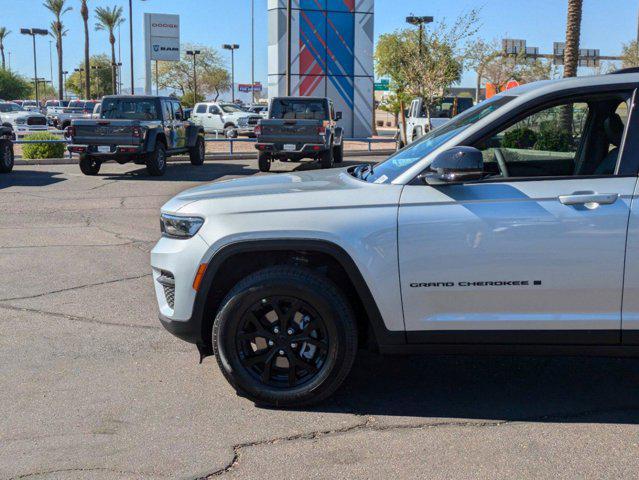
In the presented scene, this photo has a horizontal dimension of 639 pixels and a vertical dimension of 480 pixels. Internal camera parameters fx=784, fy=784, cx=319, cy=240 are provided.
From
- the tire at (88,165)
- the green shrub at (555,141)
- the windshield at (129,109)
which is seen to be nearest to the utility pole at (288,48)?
the windshield at (129,109)

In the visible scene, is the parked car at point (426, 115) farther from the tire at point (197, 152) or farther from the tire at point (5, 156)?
the tire at point (5, 156)

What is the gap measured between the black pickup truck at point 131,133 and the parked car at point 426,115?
388 inches

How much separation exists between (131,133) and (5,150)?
317 cm

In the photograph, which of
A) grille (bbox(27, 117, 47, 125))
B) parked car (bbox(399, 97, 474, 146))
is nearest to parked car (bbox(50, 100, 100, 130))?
grille (bbox(27, 117, 47, 125))

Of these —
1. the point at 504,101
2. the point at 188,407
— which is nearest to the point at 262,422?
the point at 188,407

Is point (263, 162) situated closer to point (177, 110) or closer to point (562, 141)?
point (177, 110)

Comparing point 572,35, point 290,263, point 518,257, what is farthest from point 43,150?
point 518,257

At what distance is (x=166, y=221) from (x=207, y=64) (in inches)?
3336

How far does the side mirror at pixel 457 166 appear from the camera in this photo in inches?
159

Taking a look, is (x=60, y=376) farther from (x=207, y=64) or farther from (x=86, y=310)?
(x=207, y=64)

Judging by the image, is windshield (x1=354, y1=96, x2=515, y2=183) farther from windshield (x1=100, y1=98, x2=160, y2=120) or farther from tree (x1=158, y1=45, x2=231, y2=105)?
tree (x1=158, y1=45, x2=231, y2=105)

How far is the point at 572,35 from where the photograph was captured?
18.8 m

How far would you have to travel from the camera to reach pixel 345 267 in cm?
423

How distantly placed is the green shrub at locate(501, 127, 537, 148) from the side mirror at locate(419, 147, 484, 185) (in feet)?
1.98
